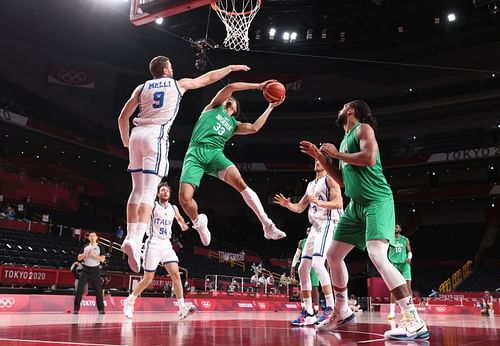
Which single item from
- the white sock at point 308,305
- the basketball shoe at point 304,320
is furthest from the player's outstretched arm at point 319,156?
the white sock at point 308,305

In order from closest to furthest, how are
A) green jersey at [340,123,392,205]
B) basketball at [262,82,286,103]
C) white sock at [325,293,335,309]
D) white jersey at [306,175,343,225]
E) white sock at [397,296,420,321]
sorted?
white sock at [397,296,420,321] → green jersey at [340,123,392,205] → basketball at [262,82,286,103] → white sock at [325,293,335,309] → white jersey at [306,175,343,225]

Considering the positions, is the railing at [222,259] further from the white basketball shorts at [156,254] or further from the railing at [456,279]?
the white basketball shorts at [156,254]

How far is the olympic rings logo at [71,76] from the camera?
27.6 meters

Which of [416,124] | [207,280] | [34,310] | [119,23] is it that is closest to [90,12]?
[119,23]

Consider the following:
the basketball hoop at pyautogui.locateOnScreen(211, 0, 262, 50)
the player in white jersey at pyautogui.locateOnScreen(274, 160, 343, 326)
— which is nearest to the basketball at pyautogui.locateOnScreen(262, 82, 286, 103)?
the player in white jersey at pyautogui.locateOnScreen(274, 160, 343, 326)

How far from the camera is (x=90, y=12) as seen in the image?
23.5 meters

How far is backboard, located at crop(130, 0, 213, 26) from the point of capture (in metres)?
7.65

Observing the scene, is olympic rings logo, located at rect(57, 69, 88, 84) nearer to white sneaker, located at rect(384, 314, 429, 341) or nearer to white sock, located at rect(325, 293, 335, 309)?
white sock, located at rect(325, 293, 335, 309)

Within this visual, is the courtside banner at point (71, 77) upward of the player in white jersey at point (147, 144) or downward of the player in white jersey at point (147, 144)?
upward

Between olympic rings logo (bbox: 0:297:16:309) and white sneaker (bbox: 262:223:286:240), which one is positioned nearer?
white sneaker (bbox: 262:223:286:240)

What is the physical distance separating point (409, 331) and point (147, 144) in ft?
10.3

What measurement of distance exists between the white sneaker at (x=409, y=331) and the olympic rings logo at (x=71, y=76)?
2695 cm

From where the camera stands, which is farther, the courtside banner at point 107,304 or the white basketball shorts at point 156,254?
the courtside banner at point 107,304

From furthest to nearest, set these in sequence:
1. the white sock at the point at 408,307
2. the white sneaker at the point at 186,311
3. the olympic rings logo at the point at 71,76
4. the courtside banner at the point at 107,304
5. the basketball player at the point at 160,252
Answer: the olympic rings logo at the point at 71,76 < the courtside banner at the point at 107,304 < the basketball player at the point at 160,252 < the white sneaker at the point at 186,311 < the white sock at the point at 408,307
